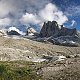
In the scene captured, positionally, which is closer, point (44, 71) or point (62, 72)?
point (62, 72)

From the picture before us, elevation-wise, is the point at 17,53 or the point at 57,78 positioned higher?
the point at 17,53

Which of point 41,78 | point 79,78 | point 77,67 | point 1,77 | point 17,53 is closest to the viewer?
point 1,77

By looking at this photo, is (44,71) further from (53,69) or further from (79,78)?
(79,78)

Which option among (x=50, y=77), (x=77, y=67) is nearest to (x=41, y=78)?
(x=50, y=77)

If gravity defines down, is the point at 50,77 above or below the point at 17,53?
below

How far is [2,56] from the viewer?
142875 millimetres

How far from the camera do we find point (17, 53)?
521ft

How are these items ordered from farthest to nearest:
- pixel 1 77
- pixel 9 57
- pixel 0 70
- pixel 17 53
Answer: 1. pixel 17 53
2. pixel 9 57
3. pixel 0 70
4. pixel 1 77

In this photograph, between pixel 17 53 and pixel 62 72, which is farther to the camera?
pixel 17 53

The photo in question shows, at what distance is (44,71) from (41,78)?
6.40 metres

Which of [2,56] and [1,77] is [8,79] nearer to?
[1,77]

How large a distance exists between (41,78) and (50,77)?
1907mm

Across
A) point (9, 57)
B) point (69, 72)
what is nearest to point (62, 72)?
point (69, 72)

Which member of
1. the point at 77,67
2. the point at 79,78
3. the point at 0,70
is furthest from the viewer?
the point at 77,67
